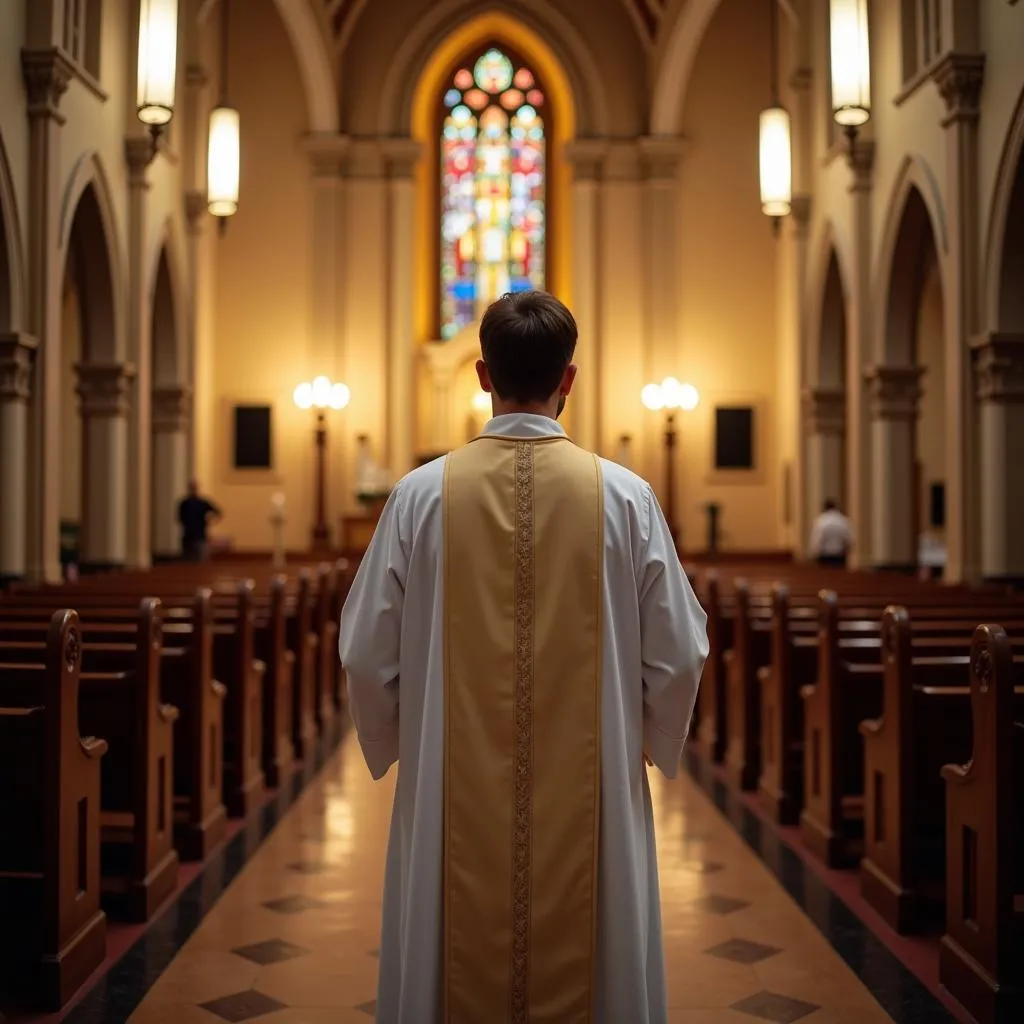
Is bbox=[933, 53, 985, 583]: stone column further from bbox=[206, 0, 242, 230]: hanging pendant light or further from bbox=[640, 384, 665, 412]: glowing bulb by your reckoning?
bbox=[640, 384, 665, 412]: glowing bulb

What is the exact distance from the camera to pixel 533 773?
275 centimetres

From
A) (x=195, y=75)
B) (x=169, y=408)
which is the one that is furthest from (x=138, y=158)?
(x=169, y=408)

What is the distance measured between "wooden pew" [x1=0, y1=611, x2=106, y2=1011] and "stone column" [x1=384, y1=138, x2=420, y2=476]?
15.0 m

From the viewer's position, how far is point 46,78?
10367 millimetres

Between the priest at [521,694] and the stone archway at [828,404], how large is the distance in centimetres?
1371

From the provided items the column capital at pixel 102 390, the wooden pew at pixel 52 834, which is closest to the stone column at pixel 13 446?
the column capital at pixel 102 390

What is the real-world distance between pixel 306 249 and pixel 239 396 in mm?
2333

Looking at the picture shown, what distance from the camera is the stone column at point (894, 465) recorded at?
13.4 meters

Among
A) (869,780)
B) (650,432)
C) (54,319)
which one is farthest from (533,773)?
(650,432)

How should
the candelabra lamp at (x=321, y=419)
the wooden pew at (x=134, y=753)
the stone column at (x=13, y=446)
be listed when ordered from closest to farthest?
the wooden pew at (x=134, y=753) < the stone column at (x=13, y=446) < the candelabra lamp at (x=321, y=419)

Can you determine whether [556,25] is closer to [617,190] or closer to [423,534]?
[617,190]

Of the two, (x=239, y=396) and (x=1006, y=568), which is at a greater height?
(x=239, y=396)

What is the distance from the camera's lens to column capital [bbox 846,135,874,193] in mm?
13500

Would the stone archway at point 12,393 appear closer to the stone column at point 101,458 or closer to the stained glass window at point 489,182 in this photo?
the stone column at point 101,458
